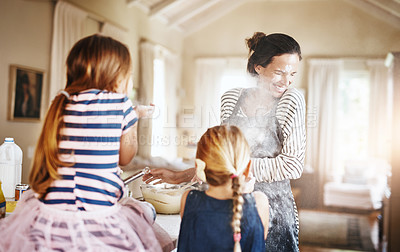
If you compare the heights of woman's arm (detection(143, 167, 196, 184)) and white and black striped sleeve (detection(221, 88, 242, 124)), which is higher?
white and black striped sleeve (detection(221, 88, 242, 124))

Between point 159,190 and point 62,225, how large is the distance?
350 millimetres

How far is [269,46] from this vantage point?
3.29 ft

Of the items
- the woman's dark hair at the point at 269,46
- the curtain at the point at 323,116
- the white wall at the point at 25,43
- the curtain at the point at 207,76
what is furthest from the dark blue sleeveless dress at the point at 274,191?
the curtain at the point at 207,76

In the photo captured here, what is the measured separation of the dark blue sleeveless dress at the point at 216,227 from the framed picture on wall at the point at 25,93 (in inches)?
94.7

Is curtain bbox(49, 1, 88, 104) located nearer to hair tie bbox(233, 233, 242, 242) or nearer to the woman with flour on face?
the woman with flour on face

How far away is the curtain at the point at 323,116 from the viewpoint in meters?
4.94

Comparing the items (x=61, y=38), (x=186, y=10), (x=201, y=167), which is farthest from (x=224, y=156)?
(x=186, y=10)

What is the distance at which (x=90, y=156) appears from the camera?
2.58 feet

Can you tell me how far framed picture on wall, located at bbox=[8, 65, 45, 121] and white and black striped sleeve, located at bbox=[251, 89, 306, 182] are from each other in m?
2.41

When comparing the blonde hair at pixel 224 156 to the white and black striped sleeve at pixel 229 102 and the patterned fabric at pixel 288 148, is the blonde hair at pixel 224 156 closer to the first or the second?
the patterned fabric at pixel 288 148

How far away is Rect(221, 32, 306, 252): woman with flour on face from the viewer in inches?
37.5

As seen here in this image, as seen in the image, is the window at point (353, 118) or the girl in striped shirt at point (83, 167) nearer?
the girl in striped shirt at point (83, 167)

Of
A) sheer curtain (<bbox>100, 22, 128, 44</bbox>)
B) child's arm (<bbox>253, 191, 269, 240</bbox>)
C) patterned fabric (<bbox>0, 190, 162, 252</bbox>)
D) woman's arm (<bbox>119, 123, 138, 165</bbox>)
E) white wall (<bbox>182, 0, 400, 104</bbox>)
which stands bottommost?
patterned fabric (<bbox>0, 190, 162, 252</bbox>)

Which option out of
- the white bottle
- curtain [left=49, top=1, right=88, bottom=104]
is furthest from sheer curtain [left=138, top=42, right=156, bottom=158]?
the white bottle
